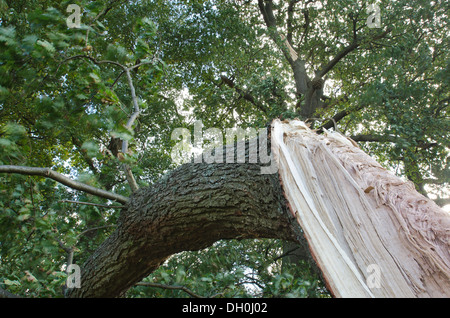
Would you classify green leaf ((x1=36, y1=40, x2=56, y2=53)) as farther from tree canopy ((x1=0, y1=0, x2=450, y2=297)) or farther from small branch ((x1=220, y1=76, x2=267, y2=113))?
small branch ((x1=220, y1=76, x2=267, y2=113))

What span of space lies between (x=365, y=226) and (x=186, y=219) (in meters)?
1.00

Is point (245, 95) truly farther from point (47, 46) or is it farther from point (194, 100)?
point (47, 46)

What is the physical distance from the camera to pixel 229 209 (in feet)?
5.00

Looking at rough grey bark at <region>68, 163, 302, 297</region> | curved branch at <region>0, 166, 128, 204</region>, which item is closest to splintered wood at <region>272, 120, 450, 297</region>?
rough grey bark at <region>68, 163, 302, 297</region>

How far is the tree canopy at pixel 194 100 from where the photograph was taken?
6.15 feet

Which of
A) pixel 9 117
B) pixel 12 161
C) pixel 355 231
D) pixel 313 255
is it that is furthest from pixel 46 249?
pixel 9 117

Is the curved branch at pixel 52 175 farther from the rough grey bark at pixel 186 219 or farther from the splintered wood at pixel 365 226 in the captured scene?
the splintered wood at pixel 365 226

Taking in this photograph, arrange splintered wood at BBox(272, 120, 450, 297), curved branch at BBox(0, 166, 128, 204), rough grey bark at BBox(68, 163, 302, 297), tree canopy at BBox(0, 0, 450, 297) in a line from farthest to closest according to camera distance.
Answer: tree canopy at BBox(0, 0, 450, 297)
curved branch at BBox(0, 166, 128, 204)
rough grey bark at BBox(68, 163, 302, 297)
splintered wood at BBox(272, 120, 450, 297)

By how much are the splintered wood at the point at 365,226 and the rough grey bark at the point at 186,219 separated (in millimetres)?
104

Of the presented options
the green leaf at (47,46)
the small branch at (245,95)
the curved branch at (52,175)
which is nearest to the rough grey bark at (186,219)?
the curved branch at (52,175)

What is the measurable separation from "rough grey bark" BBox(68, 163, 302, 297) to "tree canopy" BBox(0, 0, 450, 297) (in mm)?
229

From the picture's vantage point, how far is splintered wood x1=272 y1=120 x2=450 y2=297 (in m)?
0.85

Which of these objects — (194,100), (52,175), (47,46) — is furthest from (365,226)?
(194,100)
